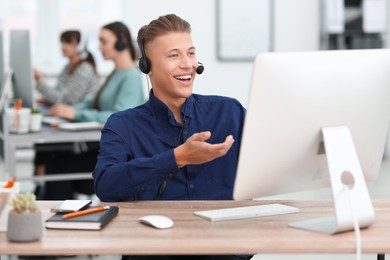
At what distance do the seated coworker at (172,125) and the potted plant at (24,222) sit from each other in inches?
14.4

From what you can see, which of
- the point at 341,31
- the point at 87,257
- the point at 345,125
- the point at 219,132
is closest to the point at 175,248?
the point at 345,125

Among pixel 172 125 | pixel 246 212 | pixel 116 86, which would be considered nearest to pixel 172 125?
pixel 172 125

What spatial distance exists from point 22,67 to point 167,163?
2.46 m

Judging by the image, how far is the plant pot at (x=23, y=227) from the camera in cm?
164

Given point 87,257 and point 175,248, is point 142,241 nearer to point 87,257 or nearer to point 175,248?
point 175,248

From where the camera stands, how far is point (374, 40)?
271 inches

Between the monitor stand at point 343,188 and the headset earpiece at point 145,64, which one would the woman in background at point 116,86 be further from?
the monitor stand at point 343,188

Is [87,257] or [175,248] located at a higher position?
[175,248]

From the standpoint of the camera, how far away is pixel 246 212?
190 centimetres

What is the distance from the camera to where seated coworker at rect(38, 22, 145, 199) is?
4125mm

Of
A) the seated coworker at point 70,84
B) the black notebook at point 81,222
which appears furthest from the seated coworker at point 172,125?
the seated coworker at point 70,84

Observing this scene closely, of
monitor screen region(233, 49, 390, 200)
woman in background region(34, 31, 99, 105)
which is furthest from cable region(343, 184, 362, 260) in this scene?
woman in background region(34, 31, 99, 105)

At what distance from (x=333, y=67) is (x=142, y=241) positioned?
596mm

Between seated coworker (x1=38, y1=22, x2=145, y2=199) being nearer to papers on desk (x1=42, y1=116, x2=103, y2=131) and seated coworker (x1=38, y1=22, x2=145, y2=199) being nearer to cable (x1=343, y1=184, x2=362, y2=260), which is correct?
papers on desk (x1=42, y1=116, x2=103, y2=131)
